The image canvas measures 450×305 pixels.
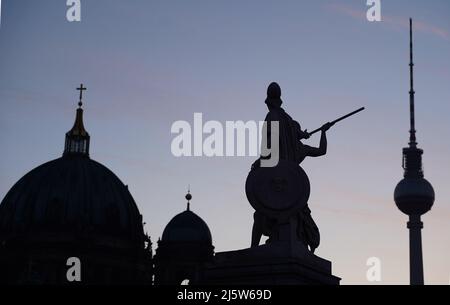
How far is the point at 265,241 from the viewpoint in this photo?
96.2 ft

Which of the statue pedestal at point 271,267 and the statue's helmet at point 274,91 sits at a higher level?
the statue's helmet at point 274,91

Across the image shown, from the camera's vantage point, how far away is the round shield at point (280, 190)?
2872 centimetres

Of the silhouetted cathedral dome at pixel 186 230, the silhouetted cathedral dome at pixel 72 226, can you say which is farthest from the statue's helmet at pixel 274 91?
the silhouetted cathedral dome at pixel 186 230

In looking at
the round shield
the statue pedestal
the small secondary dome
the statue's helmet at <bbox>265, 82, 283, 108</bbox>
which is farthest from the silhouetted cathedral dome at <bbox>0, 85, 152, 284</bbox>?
the round shield

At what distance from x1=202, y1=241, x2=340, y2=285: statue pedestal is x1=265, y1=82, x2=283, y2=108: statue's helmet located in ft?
14.4

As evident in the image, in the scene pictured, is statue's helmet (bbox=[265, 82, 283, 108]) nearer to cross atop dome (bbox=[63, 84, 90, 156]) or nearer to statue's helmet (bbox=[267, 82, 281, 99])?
statue's helmet (bbox=[267, 82, 281, 99])

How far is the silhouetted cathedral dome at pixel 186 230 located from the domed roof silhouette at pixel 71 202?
437 centimetres

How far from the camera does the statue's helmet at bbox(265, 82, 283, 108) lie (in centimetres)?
3031

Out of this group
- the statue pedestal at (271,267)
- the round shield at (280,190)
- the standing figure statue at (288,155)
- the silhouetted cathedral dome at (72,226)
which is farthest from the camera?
the silhouetted cathedral dome at (72,226)

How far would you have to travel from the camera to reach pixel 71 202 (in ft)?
457

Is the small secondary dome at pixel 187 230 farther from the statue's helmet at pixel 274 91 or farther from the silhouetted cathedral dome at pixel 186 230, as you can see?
the statue's helmet at pixel 274 91
